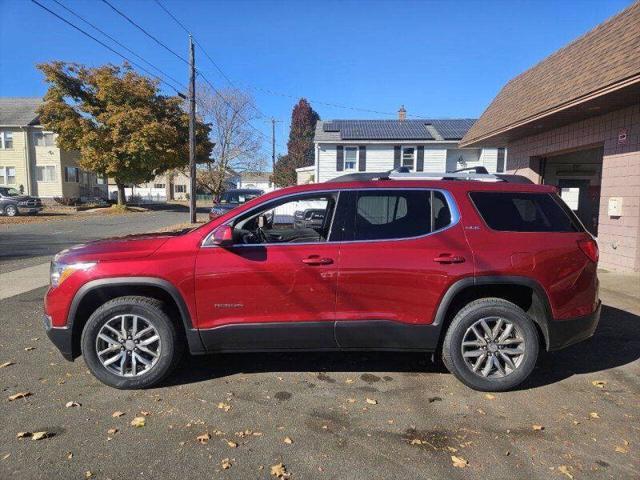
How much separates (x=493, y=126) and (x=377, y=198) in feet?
31.2

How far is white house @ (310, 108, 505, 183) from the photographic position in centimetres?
2998

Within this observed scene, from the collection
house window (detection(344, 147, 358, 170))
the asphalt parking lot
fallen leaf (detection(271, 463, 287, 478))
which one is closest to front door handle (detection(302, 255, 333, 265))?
the asphalt parking lot

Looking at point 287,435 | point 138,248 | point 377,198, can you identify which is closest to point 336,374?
point 287,435

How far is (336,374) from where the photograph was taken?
430cm

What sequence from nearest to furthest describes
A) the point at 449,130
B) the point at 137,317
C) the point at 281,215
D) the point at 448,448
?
the point at 448,448 < the point at 137,317 < the point at 281,215 < the point at 449,130

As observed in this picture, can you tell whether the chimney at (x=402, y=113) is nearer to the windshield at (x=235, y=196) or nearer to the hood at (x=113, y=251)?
the windshield at (x=235, y=196)

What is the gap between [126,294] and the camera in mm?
3949

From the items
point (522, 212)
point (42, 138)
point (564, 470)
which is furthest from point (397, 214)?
point (42, 138)

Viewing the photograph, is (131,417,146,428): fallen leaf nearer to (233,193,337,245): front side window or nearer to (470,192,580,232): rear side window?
(233,193,337,245): front side window

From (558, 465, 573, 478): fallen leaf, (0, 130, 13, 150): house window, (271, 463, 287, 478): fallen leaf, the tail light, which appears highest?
(0, 130, 13, 150): house window

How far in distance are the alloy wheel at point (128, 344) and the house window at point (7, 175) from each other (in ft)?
137

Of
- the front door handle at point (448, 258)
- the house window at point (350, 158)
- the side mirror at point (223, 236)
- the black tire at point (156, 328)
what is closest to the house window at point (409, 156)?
the house window at point (350, 158)

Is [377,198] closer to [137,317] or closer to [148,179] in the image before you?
[137,317]

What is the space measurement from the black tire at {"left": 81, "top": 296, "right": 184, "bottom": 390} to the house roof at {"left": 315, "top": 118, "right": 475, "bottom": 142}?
2672 cm
